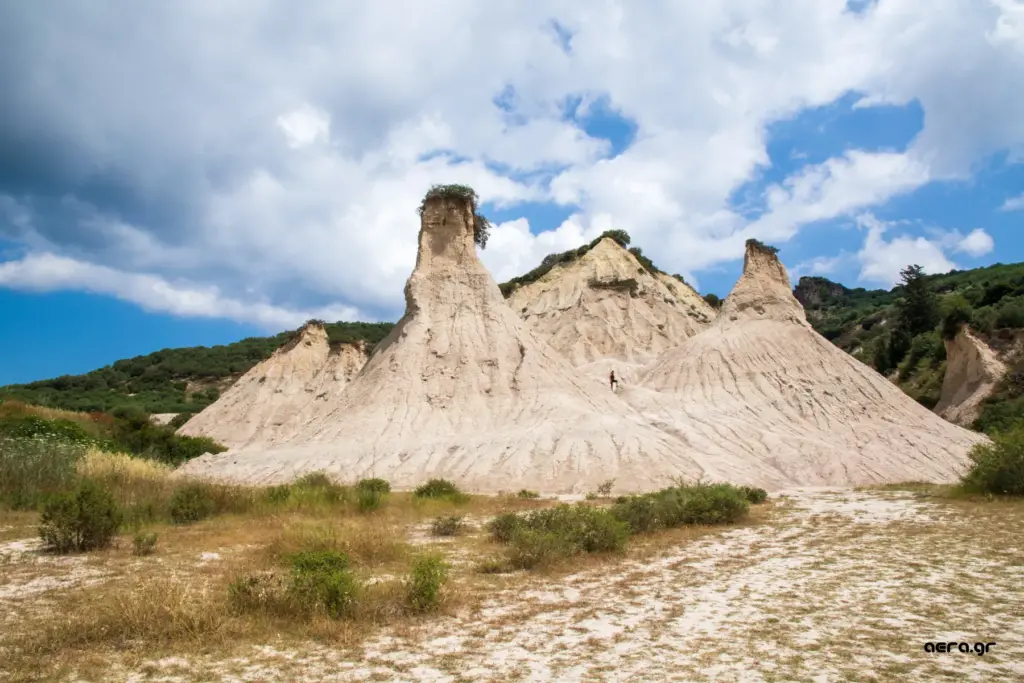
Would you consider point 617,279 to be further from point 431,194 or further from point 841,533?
point 841,533

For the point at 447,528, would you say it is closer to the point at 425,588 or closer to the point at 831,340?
the point at 425,588

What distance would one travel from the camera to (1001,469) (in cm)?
1384

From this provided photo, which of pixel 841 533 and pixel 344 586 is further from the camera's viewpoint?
pixel 841 533

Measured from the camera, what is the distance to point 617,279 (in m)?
47.6

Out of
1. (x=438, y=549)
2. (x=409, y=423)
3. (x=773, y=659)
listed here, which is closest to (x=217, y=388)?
(x=409, y=423)

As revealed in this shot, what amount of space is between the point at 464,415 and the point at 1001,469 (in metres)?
17.3

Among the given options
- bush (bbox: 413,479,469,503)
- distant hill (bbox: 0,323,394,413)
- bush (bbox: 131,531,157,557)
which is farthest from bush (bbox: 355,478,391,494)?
distant hill (bbox: 0,323,394,413)

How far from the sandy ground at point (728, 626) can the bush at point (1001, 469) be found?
14.5 feet

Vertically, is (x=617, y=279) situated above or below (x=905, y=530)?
above

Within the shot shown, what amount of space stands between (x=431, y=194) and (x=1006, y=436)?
25448mm

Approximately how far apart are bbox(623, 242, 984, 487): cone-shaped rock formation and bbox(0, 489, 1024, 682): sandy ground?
12439 millimetres

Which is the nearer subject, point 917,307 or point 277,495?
point 277,495

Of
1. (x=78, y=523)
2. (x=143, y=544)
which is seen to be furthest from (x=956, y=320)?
(x=78, y=523)

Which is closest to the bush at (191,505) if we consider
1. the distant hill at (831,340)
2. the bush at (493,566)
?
the bush at (493,566)
